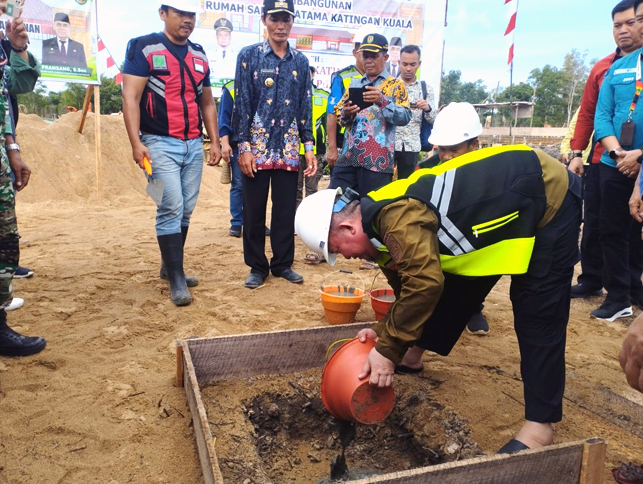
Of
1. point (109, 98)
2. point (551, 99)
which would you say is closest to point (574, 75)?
point (551, 99)

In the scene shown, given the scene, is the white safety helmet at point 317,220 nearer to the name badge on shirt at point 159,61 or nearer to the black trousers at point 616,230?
the name badge on shirt at point 159,61

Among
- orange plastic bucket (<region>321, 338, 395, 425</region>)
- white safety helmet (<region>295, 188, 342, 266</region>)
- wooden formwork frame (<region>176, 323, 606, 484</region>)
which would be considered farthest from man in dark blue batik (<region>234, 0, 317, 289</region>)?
orange plastic bucket (<region>321, 338, 395, 425</region>)

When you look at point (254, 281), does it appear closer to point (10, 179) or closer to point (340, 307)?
point (340, 307)

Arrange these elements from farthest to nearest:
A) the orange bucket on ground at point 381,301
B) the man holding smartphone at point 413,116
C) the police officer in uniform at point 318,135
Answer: the police officer in uniform at point 318,135 → the man holding smartphone at point 413,116 → the orange bucket on ground at point 381,301

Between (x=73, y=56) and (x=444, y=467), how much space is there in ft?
27.6

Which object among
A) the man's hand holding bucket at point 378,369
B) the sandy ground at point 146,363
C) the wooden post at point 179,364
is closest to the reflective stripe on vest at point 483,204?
the man's hand holding bucket at point 378,369

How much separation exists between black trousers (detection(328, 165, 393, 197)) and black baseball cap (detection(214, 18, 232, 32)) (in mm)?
4529

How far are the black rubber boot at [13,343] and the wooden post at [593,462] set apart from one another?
9.72 feet

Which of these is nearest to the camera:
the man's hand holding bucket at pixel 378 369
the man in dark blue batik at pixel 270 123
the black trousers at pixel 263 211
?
the man's hand holding bucket at pixel 378 369

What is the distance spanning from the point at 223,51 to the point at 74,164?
4.47 meters

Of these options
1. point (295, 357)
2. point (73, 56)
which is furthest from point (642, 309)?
point (73, 56)

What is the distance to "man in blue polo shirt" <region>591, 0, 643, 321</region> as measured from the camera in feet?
13.0

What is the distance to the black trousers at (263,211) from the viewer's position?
4473 mm

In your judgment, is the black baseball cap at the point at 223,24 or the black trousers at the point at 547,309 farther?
the black baseball cap at the point at 223,24
